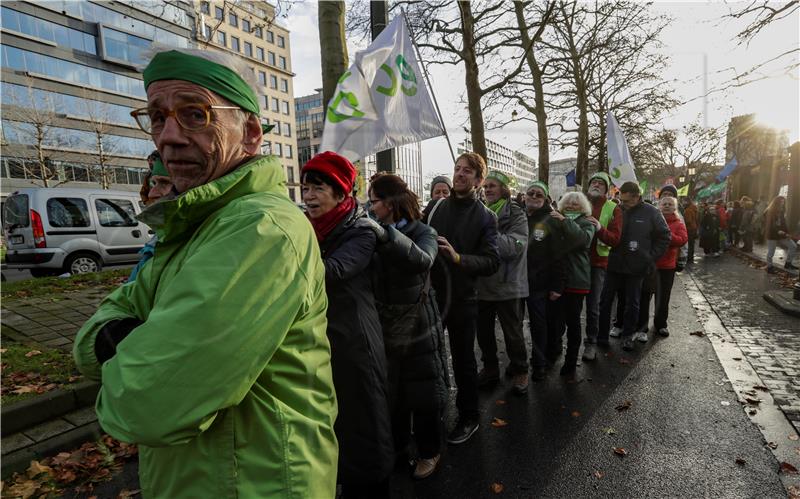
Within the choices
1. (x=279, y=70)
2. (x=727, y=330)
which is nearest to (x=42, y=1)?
(x=279, y=70)

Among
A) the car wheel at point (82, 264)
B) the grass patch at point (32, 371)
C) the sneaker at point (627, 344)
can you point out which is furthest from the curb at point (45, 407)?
the car wheel at point (82, 264)

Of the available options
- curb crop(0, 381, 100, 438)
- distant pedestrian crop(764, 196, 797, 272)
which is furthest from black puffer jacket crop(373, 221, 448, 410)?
distant pedestrian crop(764, 196, 797, 272)

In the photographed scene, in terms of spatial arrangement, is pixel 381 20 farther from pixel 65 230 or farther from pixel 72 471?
pixel 65 230

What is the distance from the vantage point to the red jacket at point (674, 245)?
5801mm

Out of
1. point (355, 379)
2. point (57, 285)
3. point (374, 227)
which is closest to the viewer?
point (355, 379)

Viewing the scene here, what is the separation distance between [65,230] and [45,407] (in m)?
8.27

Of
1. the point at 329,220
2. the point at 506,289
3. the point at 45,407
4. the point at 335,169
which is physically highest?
the point at 335,169

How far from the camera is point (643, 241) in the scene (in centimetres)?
538

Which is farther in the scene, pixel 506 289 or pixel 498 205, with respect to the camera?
pixel 498 205

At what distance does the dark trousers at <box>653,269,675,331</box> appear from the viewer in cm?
600

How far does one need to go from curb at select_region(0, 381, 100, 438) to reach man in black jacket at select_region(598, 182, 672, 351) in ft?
18.7

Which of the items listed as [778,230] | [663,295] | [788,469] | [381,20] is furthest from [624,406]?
[778,230]

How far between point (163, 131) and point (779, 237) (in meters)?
14.5

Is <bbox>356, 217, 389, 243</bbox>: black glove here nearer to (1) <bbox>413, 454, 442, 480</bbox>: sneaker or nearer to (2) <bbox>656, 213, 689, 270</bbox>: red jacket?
(1) <bbox>413, 454, 442, 480</bbox>: sneaker
